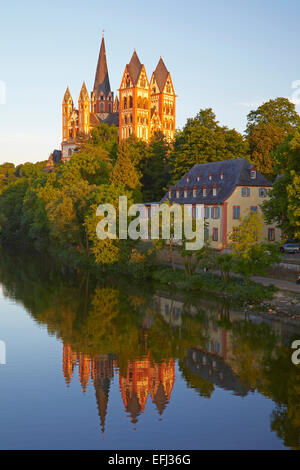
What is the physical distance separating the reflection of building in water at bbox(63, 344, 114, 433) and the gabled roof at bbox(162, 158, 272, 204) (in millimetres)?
28040

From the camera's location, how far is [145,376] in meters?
24.2

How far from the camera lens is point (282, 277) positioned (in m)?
40.3

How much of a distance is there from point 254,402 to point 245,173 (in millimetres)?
33891

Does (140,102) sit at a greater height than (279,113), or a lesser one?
greater

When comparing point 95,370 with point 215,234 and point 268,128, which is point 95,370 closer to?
point 215,234

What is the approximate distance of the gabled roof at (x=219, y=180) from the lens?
5162cm

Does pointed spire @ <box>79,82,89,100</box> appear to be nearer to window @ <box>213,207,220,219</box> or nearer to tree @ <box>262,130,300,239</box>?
window @ <box>213,207,220,219</box>

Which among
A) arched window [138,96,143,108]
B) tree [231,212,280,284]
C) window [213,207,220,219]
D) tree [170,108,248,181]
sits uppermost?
arched window [138,96,143,108]

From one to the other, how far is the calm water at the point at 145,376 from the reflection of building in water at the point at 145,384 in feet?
0.16

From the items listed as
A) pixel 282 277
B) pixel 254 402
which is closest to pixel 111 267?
pixel 282 277

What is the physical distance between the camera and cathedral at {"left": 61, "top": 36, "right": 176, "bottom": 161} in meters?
122

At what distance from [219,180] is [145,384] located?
3383 centimetres


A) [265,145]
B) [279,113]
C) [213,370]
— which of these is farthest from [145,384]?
[279,113]

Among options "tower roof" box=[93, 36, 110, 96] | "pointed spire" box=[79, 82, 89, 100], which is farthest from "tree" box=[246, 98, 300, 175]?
"tower roof" box=[93, 36, 110, 96]
